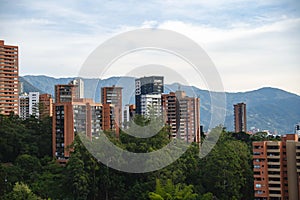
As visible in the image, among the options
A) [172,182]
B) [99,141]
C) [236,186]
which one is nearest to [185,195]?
[172,182]

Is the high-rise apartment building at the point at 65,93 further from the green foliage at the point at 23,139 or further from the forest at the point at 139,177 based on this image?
the forest at the point at 139,177

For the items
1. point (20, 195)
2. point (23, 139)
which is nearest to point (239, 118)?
point (23, 139)

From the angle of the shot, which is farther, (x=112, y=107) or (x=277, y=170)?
(x=112, y=107)

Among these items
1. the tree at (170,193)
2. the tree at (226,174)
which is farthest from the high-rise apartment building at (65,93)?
the tree at (170,193)

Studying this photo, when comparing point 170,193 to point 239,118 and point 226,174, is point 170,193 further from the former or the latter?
point 239,118

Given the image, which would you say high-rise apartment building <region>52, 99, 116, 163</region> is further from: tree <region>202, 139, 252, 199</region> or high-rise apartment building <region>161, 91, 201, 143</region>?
tree <region>202, 139, 252, 199</region>
